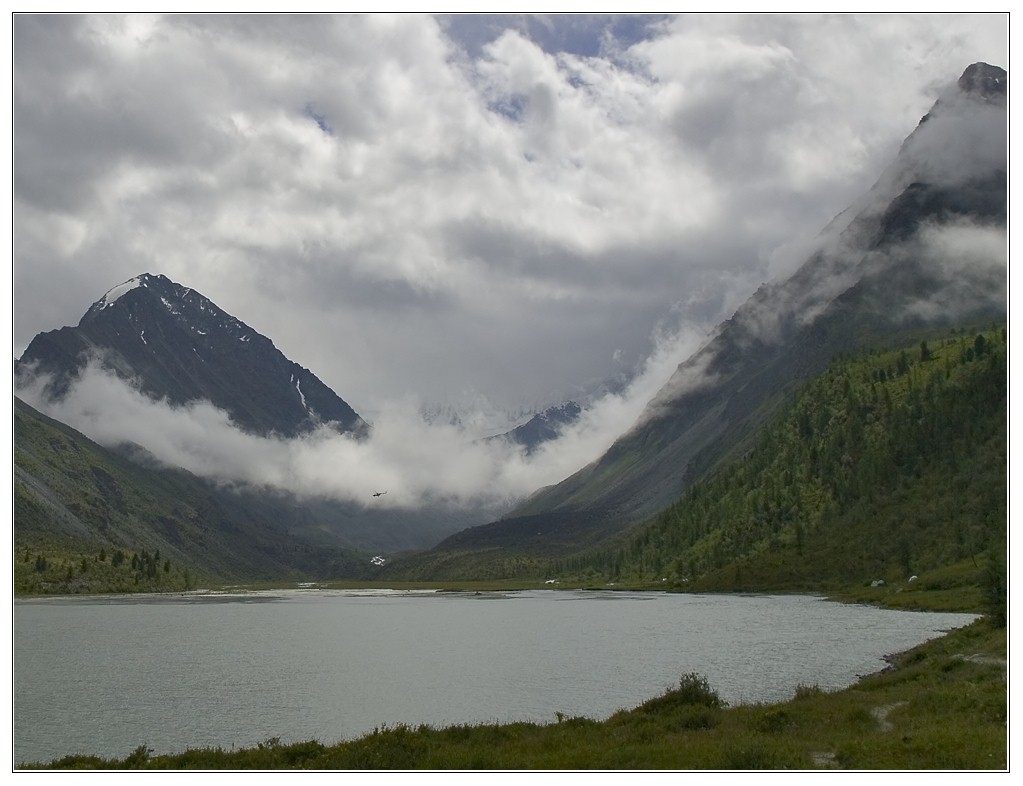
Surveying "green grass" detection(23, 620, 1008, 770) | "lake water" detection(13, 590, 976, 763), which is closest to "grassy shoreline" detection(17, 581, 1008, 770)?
"green grass" detection(23, 620, 1008, 770)

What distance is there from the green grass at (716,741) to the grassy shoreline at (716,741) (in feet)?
0.24

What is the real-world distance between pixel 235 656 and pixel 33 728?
47228mm

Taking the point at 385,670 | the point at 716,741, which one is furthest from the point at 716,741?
the point at 385,670

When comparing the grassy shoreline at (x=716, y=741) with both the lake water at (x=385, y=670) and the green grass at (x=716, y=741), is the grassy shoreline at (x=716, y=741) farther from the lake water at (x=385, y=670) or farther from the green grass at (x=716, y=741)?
the lake water at (x=385, y=670)

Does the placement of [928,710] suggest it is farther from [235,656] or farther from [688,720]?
[235,656]

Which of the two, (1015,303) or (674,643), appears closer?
(1015,303)

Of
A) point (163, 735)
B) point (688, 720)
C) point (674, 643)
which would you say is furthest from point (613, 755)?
point (674, 643)

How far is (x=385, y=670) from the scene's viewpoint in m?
95.1

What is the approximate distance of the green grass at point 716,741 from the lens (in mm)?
37938

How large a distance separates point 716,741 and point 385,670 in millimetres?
59425

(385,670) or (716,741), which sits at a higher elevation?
(716,741)

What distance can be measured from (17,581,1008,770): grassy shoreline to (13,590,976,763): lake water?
32.0 feet

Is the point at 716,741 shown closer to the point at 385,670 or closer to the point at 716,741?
the point at 716,741

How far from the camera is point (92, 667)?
9862 centimetres
